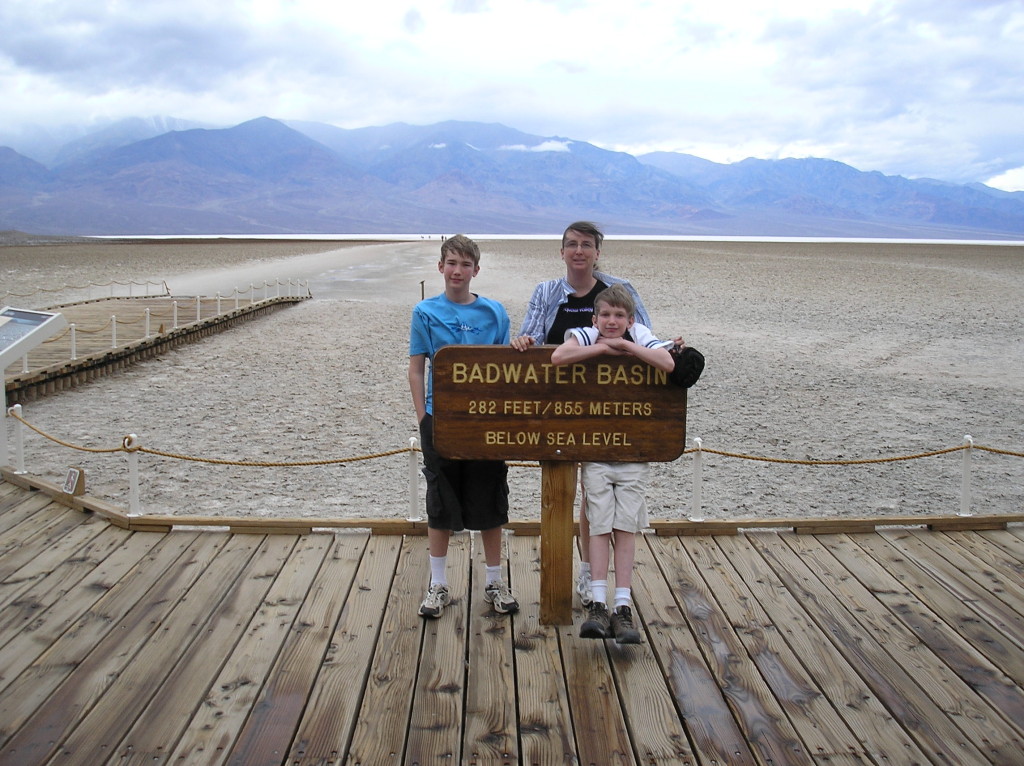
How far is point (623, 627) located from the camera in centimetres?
358

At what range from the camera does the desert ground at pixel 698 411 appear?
796 cm

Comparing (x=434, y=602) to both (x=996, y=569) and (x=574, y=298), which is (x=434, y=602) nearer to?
(x=574, y=298)

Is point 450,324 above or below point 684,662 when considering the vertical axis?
above

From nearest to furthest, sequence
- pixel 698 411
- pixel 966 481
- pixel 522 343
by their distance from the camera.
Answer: pixel 522 343 < pixel 966 481 < pixel 698 411

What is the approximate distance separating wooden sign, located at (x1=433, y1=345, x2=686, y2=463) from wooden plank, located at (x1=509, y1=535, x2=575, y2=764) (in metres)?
0.75

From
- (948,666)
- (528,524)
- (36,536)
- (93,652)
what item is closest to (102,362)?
(36,536)

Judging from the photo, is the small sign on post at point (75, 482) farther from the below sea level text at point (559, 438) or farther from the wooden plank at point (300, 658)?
the below sea level text at point (559, 438)

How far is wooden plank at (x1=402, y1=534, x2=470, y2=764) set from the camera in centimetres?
301

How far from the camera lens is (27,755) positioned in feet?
9.53

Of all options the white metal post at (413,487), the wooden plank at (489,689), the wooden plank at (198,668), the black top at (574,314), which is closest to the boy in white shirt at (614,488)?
the black top at (574,314)

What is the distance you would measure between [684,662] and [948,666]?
3.27ft

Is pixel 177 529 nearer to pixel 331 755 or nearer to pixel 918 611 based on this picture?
pixel 331 755

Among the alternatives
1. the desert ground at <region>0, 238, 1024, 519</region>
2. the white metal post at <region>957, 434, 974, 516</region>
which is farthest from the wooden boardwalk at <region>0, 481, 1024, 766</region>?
the desert ground at <region>0, 238, 1024, 519</region>

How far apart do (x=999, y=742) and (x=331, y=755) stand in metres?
2.14
